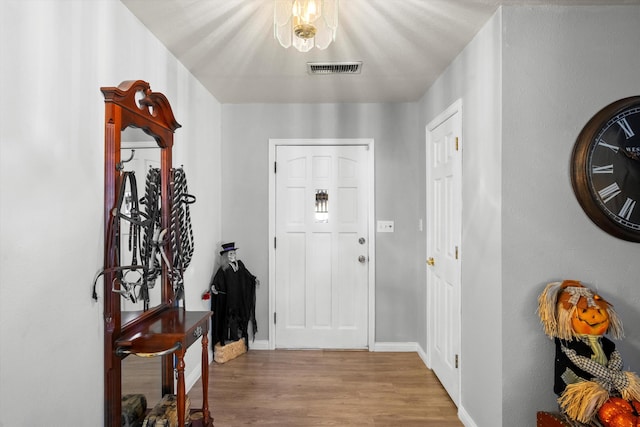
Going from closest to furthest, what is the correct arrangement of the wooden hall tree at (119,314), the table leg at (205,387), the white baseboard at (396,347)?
the wooden hall tree at (119,314), the table leg at (205,387), the white baseboard at (396,347)

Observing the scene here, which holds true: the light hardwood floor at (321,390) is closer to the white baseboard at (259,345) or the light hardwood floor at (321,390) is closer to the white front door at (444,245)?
the white baseboard at (259,345)

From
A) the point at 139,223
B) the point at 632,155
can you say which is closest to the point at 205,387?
the point at 139,223

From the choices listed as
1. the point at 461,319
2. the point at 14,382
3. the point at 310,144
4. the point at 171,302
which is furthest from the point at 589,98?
the point at 14,382

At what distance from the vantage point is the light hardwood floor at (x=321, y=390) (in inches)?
97.5

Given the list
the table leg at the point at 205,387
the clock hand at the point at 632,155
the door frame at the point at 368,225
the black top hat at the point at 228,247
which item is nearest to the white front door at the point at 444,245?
the door frame at the point at 368,225

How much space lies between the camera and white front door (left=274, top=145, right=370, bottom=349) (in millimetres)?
3752

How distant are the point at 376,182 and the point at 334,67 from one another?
50.6 inches

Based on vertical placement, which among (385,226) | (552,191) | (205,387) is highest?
(552,191)

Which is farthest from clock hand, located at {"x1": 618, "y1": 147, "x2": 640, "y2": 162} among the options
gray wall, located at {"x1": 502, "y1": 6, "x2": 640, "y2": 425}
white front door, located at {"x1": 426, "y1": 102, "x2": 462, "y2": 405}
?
white front door, located at {"x1": 426, "y1": 102, "x2": 462, "y2": 405}

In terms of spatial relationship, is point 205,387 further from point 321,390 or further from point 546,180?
point 546,180

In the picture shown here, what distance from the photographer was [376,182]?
12.3ft

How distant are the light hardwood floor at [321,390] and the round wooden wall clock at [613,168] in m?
1.56

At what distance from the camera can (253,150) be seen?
376 centimetres

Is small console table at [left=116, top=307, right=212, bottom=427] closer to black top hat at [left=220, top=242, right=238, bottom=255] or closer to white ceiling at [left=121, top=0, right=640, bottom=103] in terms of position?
black top hat at [left=220, top=242, right=238, bottom=255]
